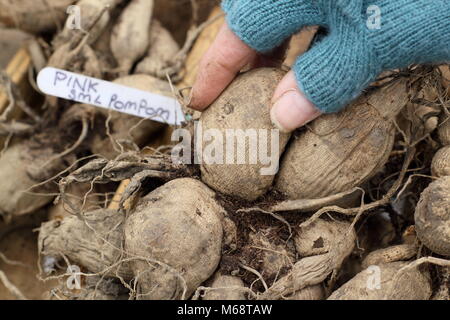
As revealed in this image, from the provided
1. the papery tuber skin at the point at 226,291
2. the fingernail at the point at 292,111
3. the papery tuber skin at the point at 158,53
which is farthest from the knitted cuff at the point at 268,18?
the papery tuber skin at the point at 158,53

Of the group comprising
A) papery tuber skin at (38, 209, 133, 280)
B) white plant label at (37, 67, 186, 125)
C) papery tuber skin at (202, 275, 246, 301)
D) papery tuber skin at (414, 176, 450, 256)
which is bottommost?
papery tuber skin at (38, 209, 133, 280)

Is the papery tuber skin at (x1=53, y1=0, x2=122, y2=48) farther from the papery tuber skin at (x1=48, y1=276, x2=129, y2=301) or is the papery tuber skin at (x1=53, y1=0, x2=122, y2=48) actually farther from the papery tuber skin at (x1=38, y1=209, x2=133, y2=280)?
the papery tuber skin at (x1=48, y1=276, x2=129, y2=301)

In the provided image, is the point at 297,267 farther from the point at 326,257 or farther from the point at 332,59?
the point at 332,59

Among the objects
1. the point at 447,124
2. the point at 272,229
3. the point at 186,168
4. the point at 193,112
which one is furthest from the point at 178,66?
the point at 447,124

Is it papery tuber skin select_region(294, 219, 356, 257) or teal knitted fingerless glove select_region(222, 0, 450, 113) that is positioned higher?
teal knitted fingerless glove select_region(222, 0, 450, 113)

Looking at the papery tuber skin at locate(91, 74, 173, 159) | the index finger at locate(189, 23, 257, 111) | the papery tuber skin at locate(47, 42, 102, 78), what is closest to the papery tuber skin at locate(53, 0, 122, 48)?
the papery tuber skin at locate(47, 42, 102, 78)
